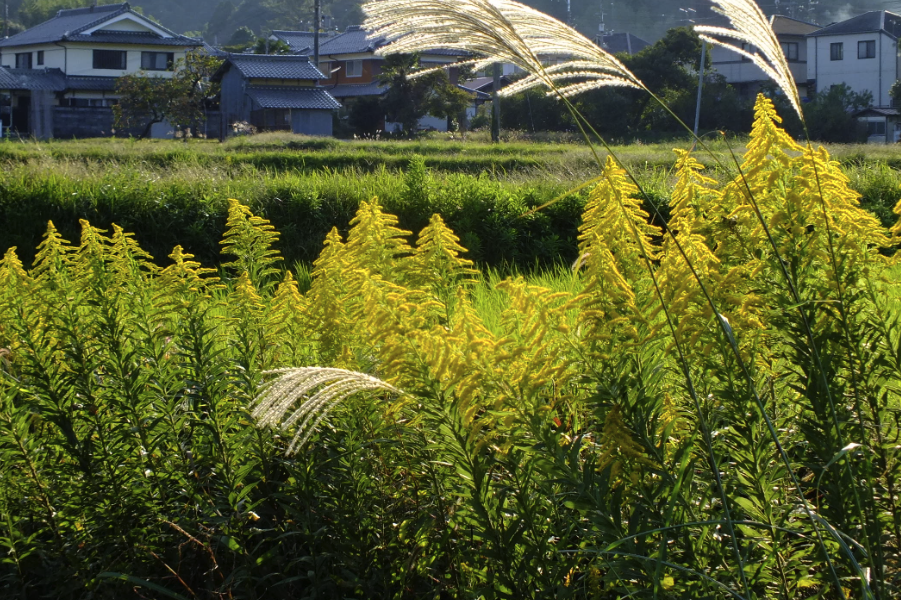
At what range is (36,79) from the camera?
3984cm

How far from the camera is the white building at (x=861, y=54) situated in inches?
1735

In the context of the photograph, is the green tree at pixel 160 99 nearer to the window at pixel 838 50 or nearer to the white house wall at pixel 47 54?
the white house wall at pixel 47 54

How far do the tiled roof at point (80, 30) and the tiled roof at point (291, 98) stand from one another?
757 cm

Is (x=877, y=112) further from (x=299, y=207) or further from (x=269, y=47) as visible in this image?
(x=299, y=207)

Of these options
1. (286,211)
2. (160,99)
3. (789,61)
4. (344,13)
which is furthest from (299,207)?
(344,13)

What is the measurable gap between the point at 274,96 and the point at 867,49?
3102 centimetres

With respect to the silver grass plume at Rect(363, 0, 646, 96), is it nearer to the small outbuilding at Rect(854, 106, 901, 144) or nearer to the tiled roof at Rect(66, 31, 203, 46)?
the small outbuilding at Rect(854, 106, 901, 144)

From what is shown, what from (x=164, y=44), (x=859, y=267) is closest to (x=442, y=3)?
(x=859, y=267)

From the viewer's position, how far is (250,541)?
262 centimetres

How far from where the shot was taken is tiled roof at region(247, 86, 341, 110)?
3797 cm

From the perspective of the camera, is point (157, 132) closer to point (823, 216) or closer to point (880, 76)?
point (880, 76)

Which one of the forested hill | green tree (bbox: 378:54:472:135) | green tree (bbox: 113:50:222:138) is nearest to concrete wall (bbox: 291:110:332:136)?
green tree (bbox: 378:54:472:135)

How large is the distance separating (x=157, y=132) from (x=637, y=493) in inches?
1686

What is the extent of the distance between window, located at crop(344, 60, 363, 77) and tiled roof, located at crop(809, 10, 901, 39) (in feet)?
82.4
